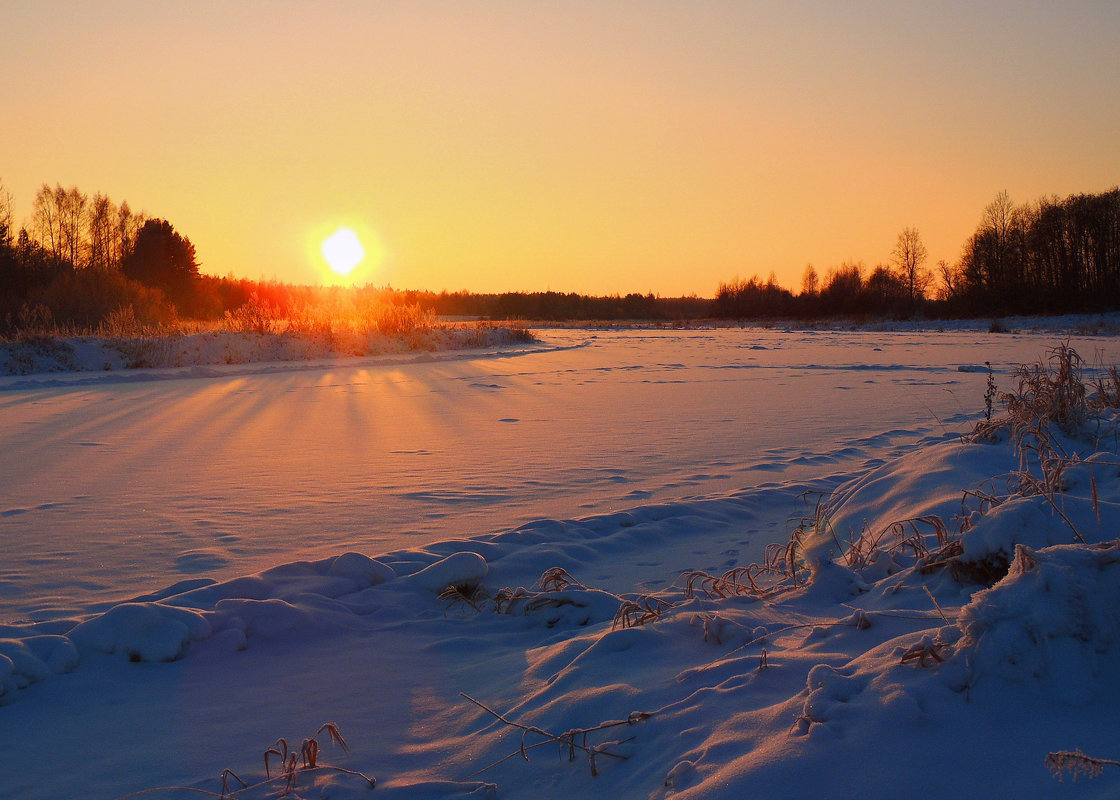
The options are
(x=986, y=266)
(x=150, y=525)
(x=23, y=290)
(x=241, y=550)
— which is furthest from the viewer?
(x=986, y=266)

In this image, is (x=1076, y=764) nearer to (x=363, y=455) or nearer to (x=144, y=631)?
(x=144, y=631)

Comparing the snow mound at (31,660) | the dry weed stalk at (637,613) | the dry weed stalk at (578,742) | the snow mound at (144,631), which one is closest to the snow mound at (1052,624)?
the dry weed stalk at (578,742)

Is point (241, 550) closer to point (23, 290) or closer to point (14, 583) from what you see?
point (14, 583)

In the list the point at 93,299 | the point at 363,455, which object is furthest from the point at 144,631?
the point at 93,299

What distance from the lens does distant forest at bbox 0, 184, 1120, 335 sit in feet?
98.6

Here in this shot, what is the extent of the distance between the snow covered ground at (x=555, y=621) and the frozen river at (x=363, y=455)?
40mm

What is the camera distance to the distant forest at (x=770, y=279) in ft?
98.6

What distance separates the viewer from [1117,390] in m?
5.50

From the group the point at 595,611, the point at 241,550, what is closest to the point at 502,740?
the point at 595,611

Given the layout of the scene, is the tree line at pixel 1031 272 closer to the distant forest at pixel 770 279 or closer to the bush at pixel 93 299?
the distant forest at pixel 770 279

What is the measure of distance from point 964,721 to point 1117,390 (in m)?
5.38

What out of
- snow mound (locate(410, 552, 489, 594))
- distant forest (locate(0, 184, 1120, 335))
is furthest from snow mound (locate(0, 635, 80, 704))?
distant forest (locate(0, 184, 1120, 335))

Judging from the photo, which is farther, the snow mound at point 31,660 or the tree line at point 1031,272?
the tree line at point 1031,272

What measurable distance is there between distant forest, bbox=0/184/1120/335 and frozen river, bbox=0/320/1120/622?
20.3 m
